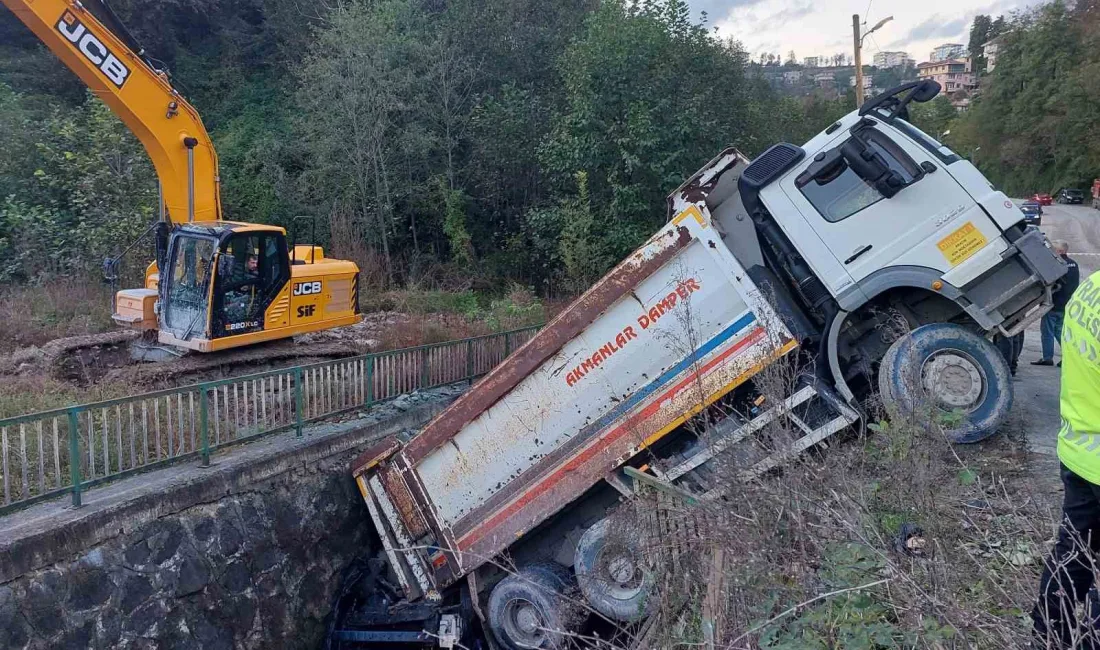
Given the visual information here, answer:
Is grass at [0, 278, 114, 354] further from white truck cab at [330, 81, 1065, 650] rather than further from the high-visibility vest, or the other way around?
the high-visibility vest

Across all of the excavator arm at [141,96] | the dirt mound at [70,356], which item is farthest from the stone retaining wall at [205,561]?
the excavator arm at [141,96]

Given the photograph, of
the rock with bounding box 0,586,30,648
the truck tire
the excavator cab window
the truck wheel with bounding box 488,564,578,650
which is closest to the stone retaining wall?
the rock with bounding box 0,586,30,648

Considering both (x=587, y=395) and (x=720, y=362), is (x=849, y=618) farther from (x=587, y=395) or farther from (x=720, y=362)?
(x=587, y=395)

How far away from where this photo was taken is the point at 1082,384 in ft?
9.02

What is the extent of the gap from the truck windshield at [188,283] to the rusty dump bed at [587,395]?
3.93 m

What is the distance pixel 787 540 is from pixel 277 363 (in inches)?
317

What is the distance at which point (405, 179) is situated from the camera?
1747 cm

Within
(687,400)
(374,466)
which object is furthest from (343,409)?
(687,400)

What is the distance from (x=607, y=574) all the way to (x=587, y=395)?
4.41 ft

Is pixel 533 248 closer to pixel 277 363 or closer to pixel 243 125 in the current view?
pixel 277 363

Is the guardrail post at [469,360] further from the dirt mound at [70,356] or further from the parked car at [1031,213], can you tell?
the parked car at [1031,213]

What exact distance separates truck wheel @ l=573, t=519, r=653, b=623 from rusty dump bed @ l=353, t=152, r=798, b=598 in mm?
383

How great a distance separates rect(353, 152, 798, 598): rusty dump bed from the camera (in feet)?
18.1

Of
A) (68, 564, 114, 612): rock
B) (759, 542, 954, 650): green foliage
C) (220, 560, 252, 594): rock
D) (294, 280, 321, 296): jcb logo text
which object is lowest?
(220, 560, 252, 594): rock
